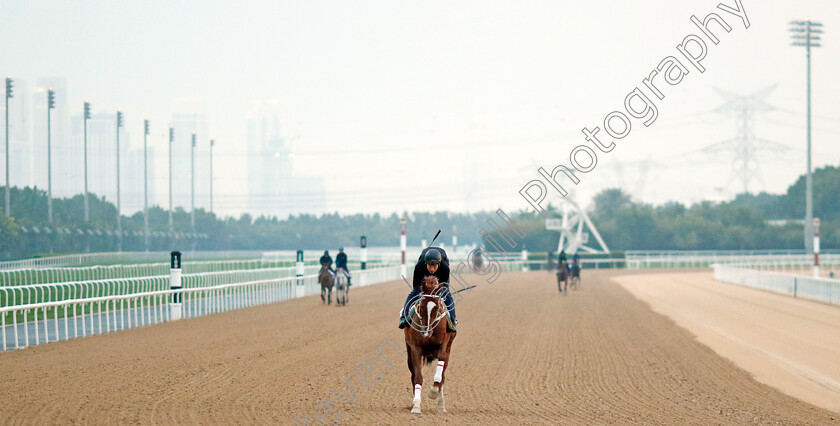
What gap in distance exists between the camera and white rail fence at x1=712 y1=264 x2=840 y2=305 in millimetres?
29573

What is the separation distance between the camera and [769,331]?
2036cm

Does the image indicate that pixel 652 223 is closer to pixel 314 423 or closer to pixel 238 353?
pixel 238 353

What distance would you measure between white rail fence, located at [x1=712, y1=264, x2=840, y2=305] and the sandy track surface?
1.88 ft

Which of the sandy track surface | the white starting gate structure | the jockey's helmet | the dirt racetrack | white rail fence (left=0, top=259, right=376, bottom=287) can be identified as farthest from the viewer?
the white starting gate structure

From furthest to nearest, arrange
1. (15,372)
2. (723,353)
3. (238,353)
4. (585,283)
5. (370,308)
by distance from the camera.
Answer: (585,283) < (370,308) < (723,353) < (238,353) < (15,372)

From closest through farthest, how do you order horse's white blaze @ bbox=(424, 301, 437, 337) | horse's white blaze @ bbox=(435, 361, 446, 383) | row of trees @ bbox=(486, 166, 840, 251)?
horse's white blaze @ bbox=(424, 301, 437, 337) < horse's white blaze @ bbox=(435, 361, 446, 383) < row of trees @ bbox=(486, 166, 840, 251)

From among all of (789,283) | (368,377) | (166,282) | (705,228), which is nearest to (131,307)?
(166,282)

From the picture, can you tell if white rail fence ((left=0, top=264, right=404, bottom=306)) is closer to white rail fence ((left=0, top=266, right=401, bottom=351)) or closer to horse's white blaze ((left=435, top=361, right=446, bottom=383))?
white rail fence ((left=0, top=266, right=401, bottom=351))

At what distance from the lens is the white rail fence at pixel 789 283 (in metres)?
29.6

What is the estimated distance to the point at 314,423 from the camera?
27.3 feet

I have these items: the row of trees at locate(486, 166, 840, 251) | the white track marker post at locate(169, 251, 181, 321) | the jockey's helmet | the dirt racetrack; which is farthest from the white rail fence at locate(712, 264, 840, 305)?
the row of trees at locate(486, 166, 840, 251)

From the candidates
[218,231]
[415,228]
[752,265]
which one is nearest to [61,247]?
[218,231]

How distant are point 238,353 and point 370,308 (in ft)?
38.1

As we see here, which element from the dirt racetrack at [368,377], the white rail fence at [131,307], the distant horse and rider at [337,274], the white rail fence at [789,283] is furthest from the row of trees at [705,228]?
the dirt racetrack at [368,377]
